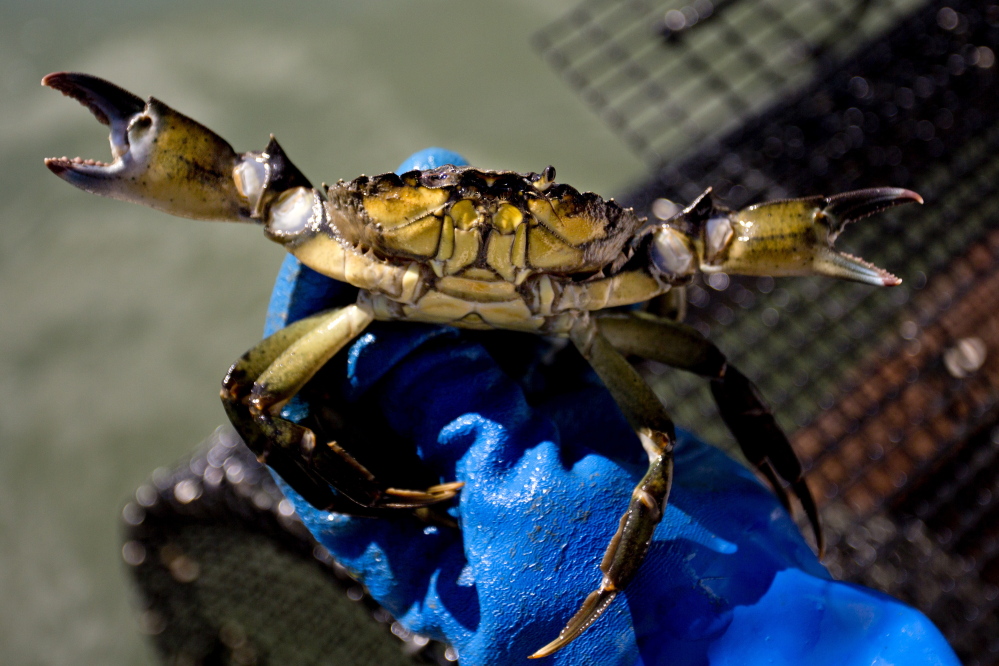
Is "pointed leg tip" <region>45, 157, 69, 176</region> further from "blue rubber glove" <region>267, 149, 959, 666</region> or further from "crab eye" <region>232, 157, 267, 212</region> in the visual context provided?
"blue rubber glove" <region>267, 149, 959, 666</region>

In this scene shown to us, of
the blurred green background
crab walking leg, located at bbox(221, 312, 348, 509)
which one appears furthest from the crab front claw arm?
the blurred green background

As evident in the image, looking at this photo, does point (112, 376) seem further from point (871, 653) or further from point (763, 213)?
point (871, 653)

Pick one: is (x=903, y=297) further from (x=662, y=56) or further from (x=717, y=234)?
(x=717, y=234)

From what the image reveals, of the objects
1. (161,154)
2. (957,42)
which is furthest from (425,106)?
(161,154)

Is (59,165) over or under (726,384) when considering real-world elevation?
over

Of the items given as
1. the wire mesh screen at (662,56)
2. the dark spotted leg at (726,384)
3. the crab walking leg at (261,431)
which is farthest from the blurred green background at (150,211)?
the dark spotted leg at (726,384)

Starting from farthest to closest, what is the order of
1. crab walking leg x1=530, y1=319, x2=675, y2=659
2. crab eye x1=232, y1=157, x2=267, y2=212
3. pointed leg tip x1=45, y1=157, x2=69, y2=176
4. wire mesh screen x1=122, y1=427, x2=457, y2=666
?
wire mesh screen x1=122, y1=427, x2=457, y2=666 < crab eye x1=232, y1=157, x2=267, y2=212 < pointed leg tip x1=45, y1=157, x2=69, y2=176 < crab walking leg x1=530, y1=319, x2=675, y2=659

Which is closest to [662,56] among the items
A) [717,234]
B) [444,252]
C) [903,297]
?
[903,297]
